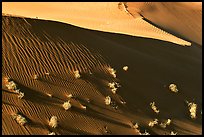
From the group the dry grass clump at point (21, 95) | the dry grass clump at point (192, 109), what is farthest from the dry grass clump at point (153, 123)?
the dry grass clump at point (21, 95)

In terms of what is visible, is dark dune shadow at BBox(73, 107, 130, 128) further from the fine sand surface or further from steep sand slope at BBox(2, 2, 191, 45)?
steep sand slope at BBox(2, 2, 191, 45)

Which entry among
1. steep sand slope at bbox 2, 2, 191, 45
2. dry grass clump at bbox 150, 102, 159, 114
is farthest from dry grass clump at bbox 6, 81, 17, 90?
steep sand slope at bbox 2, 2, 191, 45

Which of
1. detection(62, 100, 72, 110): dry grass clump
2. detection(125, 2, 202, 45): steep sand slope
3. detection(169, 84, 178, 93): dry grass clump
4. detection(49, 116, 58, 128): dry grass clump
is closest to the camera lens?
detection(49, 116, 58, 128): dry grass clump

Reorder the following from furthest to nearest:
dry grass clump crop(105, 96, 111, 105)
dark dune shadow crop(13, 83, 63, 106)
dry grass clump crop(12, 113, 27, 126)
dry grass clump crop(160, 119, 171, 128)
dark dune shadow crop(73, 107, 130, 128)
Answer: dry grass clump crop(160, 119, 171, 128) < dry grass clump crop(105, 96, 111, 105) < dark dune shadow crop(73, 107, 130, 128) < dark dune shadow crop(13, 83, 63, 106) < dry grass clump crop(12, 113, 27, 126)

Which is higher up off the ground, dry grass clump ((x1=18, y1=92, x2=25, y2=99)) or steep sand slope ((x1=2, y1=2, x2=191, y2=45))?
steep sand slope ((x1=2, y1=2, x2=191, y2=45))

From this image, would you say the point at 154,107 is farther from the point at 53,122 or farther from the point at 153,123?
the point at 53,122

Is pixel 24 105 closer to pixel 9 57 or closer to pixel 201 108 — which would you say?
pixel 9 57

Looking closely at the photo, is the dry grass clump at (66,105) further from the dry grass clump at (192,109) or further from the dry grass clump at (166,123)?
the dry grass clump at (192,109)
